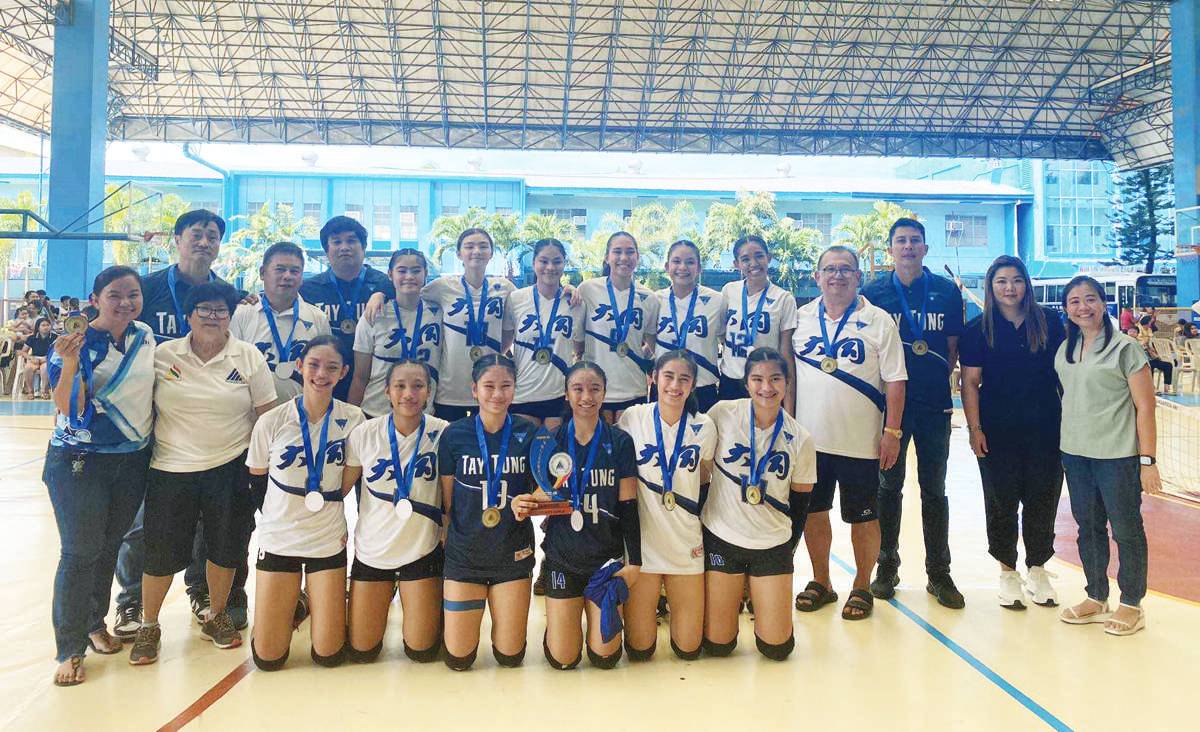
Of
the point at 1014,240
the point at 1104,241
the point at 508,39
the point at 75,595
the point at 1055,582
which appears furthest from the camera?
the point at 1104,241

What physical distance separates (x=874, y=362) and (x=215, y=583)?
3.32 metres

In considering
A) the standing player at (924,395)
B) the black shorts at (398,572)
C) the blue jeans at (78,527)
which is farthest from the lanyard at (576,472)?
the blue jeans at (78,527)

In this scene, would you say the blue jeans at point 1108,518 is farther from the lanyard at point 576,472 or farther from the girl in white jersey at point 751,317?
the lanyard at point 576,472

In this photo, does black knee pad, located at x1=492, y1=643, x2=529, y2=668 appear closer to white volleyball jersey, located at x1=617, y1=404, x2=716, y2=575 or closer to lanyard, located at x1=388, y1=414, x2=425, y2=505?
white volleyball jersey, located at x1=617, y1=404, x2=716, y2=575

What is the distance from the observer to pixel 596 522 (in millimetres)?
3221

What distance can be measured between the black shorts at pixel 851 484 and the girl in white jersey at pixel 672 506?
0.76m

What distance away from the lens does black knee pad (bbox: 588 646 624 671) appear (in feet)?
10.3

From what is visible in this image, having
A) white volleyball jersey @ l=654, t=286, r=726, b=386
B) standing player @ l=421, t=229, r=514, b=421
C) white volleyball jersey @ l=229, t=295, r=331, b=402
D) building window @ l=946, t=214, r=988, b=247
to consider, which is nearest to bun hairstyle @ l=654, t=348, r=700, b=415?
white volleyball jersey @ l=654, t=286, r=726, b=386

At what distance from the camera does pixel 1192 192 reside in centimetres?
1841

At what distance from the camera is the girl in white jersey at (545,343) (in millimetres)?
4219

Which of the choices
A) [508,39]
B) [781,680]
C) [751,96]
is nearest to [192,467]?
[781,680]

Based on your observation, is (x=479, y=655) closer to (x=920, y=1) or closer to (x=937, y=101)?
(x=920, y=1)

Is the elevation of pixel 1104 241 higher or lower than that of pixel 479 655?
higher

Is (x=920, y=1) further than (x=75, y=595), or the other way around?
(x=920, y=1)
